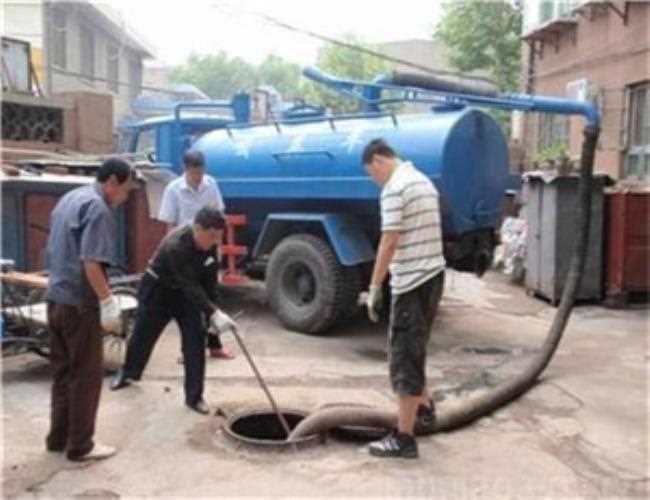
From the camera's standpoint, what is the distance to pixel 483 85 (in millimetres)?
8211

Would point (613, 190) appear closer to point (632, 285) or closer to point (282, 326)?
point (632, 285)

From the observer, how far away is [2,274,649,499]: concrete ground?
4.28 metres

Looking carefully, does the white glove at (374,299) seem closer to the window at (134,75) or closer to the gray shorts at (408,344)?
the gray shorts at (408,344)

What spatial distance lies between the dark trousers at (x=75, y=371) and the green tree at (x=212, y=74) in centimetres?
5451

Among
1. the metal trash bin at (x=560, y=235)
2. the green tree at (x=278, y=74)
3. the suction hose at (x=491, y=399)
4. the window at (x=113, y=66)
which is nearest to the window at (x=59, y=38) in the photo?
the window at (x=113, y=66)

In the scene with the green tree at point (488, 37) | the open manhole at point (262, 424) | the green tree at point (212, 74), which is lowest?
the open manhole at point (262, 424)

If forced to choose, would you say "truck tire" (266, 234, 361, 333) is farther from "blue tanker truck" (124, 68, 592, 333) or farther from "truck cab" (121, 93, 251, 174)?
"truck cab" (121, 93, 251, 174)

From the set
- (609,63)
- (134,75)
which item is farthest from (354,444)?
(134,75)

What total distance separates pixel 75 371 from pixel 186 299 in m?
1.20

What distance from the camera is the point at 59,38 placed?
71.7ft

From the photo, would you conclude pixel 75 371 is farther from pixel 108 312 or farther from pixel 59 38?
pixel 59 38

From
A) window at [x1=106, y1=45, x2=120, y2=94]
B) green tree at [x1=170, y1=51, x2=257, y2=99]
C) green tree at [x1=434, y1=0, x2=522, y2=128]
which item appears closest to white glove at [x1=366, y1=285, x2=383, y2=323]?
window at [x1=106, y1=45, x2=120, y2=94]

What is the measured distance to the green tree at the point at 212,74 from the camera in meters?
58.3

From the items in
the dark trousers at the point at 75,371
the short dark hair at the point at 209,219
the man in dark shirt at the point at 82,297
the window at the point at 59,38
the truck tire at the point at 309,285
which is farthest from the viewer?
the window at the point at 59,38
